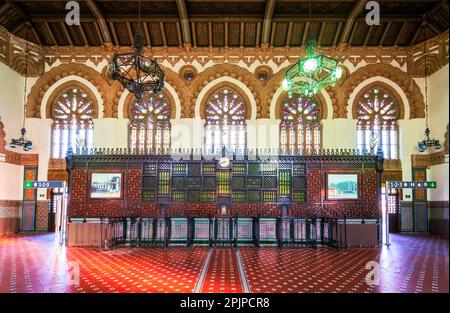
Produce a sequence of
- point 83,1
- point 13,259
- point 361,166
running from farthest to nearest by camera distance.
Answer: point 83,1
point 361,166
point 13,259

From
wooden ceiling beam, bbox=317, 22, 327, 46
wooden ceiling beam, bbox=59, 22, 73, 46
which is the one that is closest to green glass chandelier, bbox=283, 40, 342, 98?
wooden ceiling beam, bbox=317, 22, 327, 46

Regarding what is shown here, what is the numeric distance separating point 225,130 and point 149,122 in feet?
11.6

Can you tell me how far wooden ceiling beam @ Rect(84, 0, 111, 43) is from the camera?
14003 millimetres

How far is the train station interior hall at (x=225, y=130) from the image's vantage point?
11117 mm

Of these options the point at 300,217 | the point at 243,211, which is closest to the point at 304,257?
the point at 300,217

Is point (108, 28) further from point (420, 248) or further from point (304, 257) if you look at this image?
point (420, 248)

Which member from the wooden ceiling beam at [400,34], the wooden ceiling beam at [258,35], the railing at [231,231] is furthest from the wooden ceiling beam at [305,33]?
the railing at [231,231]

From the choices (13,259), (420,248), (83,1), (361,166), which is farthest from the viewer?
(83,1)

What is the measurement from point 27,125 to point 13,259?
9.12m

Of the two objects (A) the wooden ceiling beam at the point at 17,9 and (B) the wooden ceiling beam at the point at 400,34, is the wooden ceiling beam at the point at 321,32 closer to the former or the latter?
(B) the wooden ceiling beam at the point at 400,34

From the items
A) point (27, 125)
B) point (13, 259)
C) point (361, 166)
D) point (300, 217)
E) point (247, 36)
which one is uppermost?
point (247, 36)

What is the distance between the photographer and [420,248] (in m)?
10.6

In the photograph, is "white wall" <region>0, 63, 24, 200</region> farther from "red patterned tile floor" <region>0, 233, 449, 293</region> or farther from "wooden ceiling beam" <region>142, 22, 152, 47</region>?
"wooden ceiling beam" <region>142, 22, 152, 47</region>

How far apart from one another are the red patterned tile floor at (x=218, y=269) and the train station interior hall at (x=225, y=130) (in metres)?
0.35
